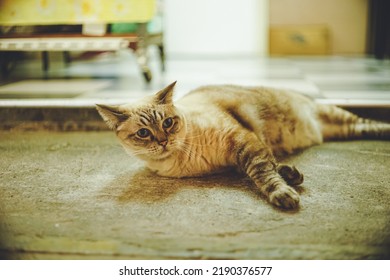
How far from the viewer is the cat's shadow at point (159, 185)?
1307 mm

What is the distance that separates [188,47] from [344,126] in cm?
364

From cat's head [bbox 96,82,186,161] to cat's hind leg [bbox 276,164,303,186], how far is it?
36cm

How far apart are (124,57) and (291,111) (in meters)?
3.90

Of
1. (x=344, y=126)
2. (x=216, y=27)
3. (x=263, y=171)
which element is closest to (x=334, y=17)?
(x=216, y=27)

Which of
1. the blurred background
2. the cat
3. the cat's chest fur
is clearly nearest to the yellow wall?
the blurred background

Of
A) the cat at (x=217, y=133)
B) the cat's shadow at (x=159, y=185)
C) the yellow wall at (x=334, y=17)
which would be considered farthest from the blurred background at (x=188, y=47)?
the cat's shadow at (x=159, y=185)

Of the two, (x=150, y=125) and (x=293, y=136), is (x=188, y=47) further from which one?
(x=150, y=125)

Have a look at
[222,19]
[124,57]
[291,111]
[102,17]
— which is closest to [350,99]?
[291,111]

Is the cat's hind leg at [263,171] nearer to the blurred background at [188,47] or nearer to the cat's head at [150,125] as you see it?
the cat's head at [150,125]

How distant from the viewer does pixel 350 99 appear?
217cm

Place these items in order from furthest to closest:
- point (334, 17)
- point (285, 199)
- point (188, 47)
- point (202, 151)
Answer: point (188, 47) < point (334, 17) < point (202, 151) < point (285, 199)

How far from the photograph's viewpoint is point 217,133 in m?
1.43

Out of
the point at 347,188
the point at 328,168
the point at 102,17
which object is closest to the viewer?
the point at 347,188
